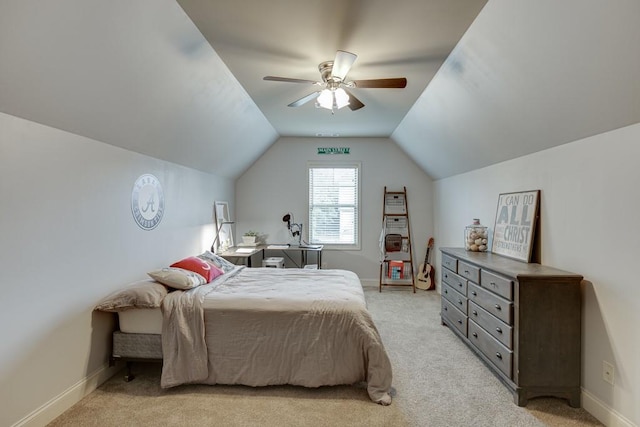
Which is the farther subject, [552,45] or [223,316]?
[223,316]

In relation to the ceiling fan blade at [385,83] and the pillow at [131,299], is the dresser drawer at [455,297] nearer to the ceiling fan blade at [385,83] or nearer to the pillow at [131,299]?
the ceiling fan blade at [385,83]

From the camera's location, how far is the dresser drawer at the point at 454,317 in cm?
343

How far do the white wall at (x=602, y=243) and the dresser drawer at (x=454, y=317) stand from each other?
3.30ft

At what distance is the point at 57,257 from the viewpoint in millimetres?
2238

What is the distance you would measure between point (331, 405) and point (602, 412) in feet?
5.89

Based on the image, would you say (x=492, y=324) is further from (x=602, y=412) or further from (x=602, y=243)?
(x=602, y=243)

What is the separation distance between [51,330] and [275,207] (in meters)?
4.11

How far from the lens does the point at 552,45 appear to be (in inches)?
79.7

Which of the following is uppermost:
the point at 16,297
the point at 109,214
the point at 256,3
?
the point at 256,3

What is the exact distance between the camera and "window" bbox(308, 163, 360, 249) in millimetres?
6121

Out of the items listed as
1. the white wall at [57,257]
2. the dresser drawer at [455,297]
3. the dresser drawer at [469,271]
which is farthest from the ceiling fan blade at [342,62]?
the dresser drawer at [455,297]

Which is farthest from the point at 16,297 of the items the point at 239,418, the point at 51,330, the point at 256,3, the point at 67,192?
the point at 256,3

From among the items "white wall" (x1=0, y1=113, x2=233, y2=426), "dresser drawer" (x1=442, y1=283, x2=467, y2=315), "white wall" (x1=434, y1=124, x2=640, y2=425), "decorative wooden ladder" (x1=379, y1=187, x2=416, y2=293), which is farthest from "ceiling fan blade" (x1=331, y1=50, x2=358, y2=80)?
"decorative wooden ladder" (x1=379, y1=187, x2=416, y2=293)

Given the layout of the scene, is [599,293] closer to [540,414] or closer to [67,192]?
[540,414]
